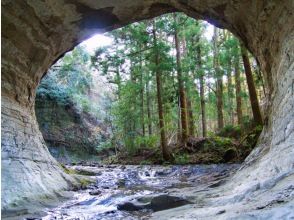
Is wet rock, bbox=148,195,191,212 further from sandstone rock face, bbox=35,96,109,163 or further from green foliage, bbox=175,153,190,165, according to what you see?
sandstone rock face, bbox=35,96,109,163

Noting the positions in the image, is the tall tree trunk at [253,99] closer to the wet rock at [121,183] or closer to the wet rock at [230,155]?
the wet rock at [230,155]

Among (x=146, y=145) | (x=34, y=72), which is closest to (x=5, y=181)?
(x=34, y=72)

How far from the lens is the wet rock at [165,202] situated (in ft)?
16.8

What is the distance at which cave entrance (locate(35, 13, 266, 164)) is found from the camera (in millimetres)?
15523

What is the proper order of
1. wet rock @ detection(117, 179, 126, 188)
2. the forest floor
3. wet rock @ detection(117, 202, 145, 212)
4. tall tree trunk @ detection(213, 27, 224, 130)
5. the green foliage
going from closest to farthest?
1. wet rock @ detection(117, 202, 145, 212)
2. wet rock @ detection(117, 179, 126, 188)
3. the forest floor
4. the green foliage
5. tall tree trunk @ detection(213, 27, 224, 130)

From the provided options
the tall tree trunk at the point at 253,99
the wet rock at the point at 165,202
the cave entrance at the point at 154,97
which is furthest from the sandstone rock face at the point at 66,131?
the wet rock at the point at 165,202

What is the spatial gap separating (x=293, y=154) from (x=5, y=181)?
456cm

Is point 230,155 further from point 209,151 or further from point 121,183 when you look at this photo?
point 121,183

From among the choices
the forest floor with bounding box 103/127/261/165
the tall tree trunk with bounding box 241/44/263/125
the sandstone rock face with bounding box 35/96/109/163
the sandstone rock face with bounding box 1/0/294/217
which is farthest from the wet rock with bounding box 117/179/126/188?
the sandstone rock face with bounding box 35/96/109/163

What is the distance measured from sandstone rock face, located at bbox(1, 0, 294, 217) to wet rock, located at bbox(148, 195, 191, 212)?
0.80 m

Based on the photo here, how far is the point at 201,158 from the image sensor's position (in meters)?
14.6

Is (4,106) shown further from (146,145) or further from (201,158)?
(146,145)

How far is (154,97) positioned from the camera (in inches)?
902

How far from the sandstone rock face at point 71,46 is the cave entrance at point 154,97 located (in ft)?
19.2
